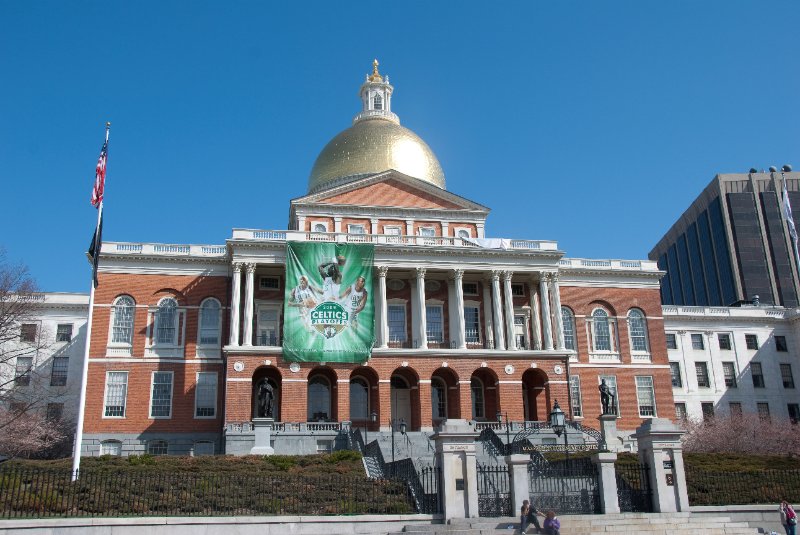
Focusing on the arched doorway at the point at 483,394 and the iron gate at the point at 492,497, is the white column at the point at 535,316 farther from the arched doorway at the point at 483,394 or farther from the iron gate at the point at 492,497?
the iron gate at the point at 492,497

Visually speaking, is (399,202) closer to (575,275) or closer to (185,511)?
(575,275)

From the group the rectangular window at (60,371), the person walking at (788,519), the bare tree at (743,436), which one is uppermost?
the rectangular window at (60,371)

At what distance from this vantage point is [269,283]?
5316cm

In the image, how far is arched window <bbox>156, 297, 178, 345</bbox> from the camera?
51.6 m

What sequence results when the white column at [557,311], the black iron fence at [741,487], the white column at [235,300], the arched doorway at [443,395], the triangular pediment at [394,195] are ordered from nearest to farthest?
the black iron fence at [741,487], the white column at [235,300], the arched doorway at [443,395], the white column at [557,311], the triangular pediment at [394,195]

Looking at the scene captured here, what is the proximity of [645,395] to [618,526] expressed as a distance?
1345 inches

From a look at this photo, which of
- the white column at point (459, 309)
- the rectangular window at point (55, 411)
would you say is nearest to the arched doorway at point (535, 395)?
the white column at point (459, 309)

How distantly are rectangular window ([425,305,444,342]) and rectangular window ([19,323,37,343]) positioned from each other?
79.9 ft

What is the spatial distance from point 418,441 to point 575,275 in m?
20.4

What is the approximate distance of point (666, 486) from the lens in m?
25.1

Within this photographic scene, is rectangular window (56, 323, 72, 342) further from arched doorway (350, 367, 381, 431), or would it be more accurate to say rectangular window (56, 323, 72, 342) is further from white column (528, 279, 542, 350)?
white column (528, 279, 542, 350)

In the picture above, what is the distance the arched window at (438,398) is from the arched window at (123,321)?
19.6m

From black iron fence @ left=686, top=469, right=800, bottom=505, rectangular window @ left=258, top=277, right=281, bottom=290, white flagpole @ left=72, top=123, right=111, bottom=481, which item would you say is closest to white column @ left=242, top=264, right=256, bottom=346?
rectangular window @ left=258, top=277, right=281, bottom=290

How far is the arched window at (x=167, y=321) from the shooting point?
5159 cm
